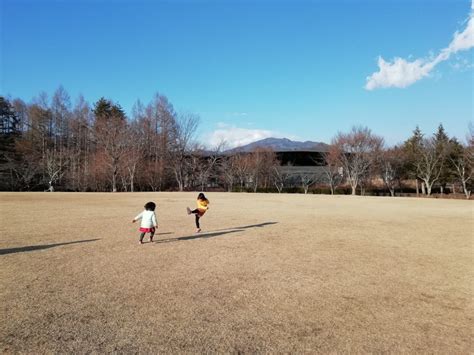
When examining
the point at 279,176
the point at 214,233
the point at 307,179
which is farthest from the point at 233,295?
the point at 307,179

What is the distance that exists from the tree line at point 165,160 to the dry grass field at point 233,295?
3439 centimetres

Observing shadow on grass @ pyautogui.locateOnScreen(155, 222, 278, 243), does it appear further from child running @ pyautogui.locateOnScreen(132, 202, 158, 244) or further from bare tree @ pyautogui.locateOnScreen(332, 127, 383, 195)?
bare tree @ pyautogui.locateOnScreen(332, 127, 383, 195)

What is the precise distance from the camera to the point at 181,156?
45.8m

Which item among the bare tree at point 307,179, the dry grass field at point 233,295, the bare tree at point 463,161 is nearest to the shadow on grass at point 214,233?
the dry grass field at point 233,295

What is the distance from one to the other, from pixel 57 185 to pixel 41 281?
136 ft

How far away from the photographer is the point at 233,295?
478 centimetres

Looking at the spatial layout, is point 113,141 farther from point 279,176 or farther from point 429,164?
point 429,164

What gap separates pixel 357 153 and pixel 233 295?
40.2 metres

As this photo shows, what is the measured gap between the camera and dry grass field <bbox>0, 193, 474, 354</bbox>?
347cm

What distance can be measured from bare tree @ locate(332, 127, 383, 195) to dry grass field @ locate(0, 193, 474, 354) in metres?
33.1

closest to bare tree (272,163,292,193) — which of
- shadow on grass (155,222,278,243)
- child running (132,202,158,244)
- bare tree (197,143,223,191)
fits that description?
bare tree (197,143,223,191)

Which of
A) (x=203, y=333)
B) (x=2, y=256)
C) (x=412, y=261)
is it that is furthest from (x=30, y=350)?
(x=412, y=261)

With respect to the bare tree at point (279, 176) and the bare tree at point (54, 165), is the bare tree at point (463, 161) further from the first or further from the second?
the bare tree at point (54, 165)

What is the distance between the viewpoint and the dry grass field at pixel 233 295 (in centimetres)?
347
